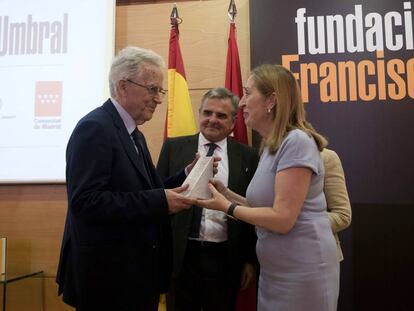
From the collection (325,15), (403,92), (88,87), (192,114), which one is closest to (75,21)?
(88,87)

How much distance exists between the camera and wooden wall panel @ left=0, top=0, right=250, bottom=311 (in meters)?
3.04

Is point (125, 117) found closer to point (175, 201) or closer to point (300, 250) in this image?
point (175, 201)

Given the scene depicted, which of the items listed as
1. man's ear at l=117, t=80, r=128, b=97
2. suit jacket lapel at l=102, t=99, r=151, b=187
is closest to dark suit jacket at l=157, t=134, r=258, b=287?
suit jacket lapel at l=102, t=99, r=151, b=187

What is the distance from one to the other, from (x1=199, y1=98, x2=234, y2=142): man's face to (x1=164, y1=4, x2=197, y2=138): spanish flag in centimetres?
41

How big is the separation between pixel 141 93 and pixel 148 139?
57.3 inches

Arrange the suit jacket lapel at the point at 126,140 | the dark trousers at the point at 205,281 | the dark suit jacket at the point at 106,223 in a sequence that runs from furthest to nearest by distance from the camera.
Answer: the dark trousers at the point at 205,281 → the suit jacket lapel at the point at 126,140 → the dark suit jacket at the point at 106,223

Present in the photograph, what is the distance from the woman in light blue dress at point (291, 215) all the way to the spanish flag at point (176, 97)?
121cm

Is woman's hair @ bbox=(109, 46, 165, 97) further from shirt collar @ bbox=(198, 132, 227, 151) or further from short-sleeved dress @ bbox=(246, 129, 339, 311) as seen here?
shirt collar @ bbox=(198, 132, 227, 151)

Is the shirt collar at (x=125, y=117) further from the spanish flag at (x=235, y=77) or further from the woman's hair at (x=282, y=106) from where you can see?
the spanish flag at (x=235, y=77)

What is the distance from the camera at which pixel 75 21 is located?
121 inches

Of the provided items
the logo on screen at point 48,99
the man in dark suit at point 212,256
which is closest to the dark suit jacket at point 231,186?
the man in dark suit at point 212,256

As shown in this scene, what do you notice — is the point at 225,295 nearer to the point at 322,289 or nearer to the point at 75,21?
the point at 322,289

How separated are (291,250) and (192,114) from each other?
1586 mm

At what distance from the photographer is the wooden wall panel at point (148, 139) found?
304 cm
